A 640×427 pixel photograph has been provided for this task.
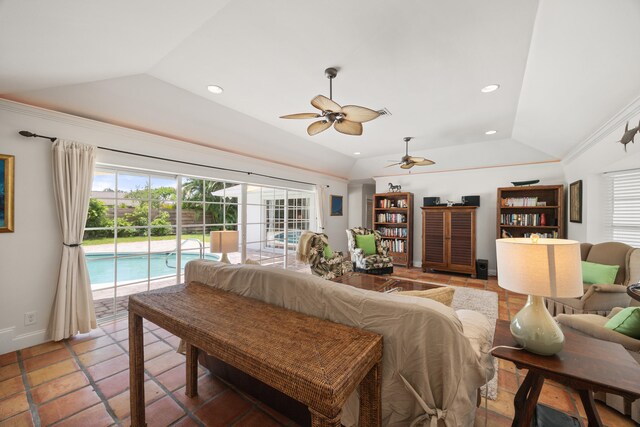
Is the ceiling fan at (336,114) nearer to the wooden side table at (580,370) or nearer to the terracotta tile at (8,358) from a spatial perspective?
the wooden side table at (580,370)

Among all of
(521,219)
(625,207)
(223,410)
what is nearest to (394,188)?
(521,219)

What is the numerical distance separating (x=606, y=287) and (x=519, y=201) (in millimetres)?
3049

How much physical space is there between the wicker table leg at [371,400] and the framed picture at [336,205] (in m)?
5.48

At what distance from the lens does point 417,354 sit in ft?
3.73

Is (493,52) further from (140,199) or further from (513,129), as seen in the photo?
(140,199)

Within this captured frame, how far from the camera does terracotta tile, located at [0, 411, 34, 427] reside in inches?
61.5

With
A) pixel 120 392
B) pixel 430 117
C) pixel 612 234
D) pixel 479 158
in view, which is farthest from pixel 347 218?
pixel 120 392

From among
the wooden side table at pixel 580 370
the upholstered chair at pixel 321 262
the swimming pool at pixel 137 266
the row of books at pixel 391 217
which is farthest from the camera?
the row of books at pixel 391 217

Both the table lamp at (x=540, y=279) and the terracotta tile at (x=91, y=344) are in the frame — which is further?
the terracotta tile at (x=91, y=344)

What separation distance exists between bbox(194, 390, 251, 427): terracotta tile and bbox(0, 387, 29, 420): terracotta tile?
3.87ft

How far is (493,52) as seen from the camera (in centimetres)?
211

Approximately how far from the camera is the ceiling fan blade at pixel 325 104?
78.6 inches

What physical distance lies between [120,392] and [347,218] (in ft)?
19.3

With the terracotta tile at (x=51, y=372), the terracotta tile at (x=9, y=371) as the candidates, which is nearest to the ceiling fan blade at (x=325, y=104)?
the terracotta tile at (x=51, y=372)
